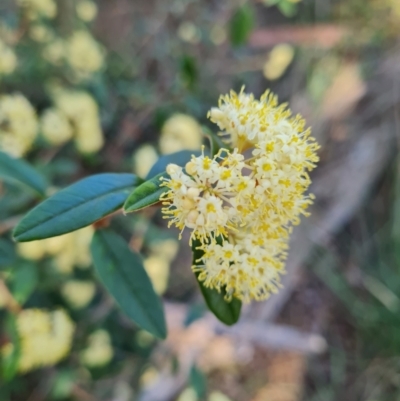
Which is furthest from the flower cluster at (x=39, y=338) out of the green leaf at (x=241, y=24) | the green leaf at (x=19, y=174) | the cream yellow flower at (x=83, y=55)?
the green leaf at (x=241, y=24)

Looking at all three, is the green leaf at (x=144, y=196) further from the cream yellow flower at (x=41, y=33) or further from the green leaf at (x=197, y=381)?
the cream yellow flower at (x=41, y=33)

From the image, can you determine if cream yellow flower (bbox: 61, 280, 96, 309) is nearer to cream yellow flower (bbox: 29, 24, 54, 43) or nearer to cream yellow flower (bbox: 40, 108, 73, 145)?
cream yellow flower (bbox: 40, 108, 73, 145)

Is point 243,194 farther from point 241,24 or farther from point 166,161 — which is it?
point 241,24

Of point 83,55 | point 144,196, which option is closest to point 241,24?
point 83,55

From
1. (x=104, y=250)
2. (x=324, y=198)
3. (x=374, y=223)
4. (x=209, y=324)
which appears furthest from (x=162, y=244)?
(x=374, y=223)

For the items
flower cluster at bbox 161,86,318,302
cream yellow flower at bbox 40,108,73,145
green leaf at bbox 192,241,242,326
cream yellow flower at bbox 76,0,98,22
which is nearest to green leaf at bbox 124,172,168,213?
flower cluster at bbox 161,86,318,302

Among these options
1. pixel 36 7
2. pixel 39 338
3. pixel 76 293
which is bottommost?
pixel 76 293

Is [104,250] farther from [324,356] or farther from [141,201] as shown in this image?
[324,356]
